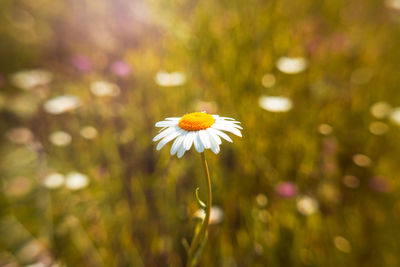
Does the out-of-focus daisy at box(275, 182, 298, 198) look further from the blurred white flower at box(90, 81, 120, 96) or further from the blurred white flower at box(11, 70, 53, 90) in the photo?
the blurred white flower at box(11, 70, 53, 90)

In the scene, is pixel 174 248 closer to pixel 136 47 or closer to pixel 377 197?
pixel 377 197

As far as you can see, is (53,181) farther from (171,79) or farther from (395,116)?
(395,116)

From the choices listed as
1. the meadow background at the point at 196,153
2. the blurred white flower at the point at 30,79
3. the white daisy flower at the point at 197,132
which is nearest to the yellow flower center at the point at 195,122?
the white daisy flower at the point at 197,132

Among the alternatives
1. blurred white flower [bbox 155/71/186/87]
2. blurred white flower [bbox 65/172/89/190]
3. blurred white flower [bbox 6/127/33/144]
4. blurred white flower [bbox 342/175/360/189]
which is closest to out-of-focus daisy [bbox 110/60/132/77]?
blurred white flower [bbox 155/71/186/87]

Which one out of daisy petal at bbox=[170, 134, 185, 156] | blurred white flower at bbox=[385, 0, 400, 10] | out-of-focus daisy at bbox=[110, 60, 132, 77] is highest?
blurred white flower at bbox=[385, 0, 400, 10]

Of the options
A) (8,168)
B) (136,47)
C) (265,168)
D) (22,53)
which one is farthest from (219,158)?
(22,53)

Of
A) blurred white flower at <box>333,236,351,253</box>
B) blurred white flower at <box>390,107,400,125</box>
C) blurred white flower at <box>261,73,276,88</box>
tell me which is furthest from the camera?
blurred white flower at <box>261,73,276,88</box>

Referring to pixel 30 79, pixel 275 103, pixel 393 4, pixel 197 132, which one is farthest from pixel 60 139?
pixel 393 4
